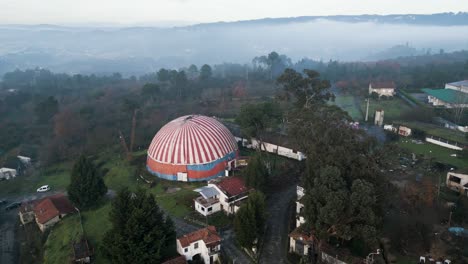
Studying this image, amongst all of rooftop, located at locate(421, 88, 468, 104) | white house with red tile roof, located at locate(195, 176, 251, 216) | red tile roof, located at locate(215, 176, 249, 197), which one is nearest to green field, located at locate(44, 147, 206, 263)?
white house with red tile roof, located at locate(195, 176, 251, 216)

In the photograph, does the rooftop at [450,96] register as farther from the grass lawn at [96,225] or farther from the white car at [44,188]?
the white car at [44,188]

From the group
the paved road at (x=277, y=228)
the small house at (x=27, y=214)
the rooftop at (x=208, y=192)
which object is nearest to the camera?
the paved road at (x=277, y=228)

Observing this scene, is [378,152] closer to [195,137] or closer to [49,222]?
[195,137]

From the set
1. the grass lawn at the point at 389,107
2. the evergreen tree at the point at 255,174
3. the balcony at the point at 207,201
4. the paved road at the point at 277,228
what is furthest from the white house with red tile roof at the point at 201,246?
the grass lawn at the point at 389,107

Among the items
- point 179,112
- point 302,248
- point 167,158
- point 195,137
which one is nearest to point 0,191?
point 167,158

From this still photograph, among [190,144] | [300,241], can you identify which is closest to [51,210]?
[190,144]

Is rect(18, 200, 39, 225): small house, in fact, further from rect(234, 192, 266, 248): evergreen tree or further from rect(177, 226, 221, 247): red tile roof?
rect(234, 192, 266, 248): evergreen tree
